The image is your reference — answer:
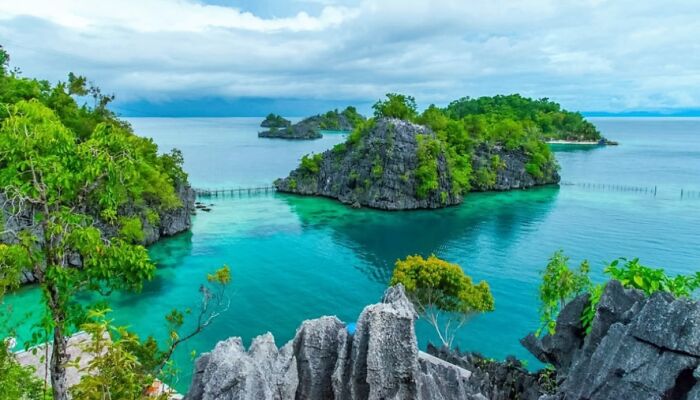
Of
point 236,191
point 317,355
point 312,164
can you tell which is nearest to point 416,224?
point 312,164

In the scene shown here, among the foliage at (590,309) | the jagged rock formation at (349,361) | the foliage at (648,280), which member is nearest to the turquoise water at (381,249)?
the jagged rock formation at (349,361)

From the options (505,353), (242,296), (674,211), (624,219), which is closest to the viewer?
(505,353)

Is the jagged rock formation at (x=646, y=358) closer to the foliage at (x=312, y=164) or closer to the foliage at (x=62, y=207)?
the foliage at (x=62, y=207)

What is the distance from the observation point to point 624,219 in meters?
64.0

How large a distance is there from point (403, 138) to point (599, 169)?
203 feet

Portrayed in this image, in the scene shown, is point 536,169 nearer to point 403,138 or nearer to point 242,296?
point 403,138

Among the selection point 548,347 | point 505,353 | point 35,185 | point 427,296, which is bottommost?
point 505,353

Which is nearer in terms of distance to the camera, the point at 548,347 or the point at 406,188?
the point at 548,347

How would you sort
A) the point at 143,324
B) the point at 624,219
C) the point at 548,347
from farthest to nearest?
the point at 624,219, the point at 143,324, the point at 548,347

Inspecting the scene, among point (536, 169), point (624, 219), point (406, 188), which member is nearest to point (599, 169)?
point (536, 169)

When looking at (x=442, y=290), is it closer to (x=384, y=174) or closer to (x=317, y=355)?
(x=317, y=355)

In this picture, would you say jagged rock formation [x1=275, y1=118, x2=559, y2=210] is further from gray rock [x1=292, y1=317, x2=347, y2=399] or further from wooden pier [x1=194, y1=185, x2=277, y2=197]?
gray rock [x1=292, y1=317, x2=347, y2=399]

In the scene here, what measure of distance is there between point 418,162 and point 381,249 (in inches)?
1112

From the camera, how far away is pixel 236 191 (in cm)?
8719
